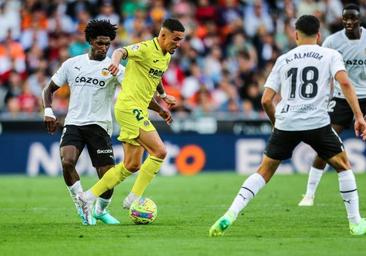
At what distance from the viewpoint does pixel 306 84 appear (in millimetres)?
10578

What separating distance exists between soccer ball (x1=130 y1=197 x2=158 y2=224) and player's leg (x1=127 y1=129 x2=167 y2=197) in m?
0.13

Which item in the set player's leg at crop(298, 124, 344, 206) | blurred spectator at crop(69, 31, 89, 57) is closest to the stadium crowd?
blurred spectator at crop(69, 31, 89, 57)

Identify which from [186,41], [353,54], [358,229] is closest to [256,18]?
[186,41]

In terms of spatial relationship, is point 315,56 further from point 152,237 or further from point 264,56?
point 264,56

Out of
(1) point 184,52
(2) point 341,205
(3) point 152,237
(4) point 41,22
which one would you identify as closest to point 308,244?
(3) point 152,237

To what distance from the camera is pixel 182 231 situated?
1153 centimetres

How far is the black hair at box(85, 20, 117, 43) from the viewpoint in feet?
40.6

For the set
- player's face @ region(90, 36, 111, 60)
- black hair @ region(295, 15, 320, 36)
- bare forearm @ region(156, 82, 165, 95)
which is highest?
black hair @ region(295, 15, 320, 36)

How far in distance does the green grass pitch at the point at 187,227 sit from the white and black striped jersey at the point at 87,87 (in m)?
1.34

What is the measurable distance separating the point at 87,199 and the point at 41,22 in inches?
611

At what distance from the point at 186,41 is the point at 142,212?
14.6 m

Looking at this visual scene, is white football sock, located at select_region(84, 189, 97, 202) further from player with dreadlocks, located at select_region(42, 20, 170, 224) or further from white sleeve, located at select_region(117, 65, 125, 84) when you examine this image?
white sleeve, located at select_region(117, 65, 125, 84)

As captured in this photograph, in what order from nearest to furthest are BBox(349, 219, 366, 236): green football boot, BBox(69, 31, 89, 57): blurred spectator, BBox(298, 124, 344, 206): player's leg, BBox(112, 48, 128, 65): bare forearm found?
BBox(349, 219, 366, 236): green football boot → BBox(112, 48, 128, 65): bare forearm → BBox(298, 124, 344, 206): player's leg → BBox(69, 31, 89, 57): blurred spectator

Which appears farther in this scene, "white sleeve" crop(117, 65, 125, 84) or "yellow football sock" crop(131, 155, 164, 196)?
"white sleeve" crop(117, 65, 125, 84)
